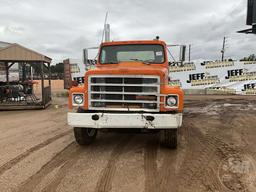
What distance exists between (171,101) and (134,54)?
6.64ft

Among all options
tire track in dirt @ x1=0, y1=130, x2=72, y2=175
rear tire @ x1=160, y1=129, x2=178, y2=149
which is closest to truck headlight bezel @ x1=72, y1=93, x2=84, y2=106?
tire track in dirt @ x1=0, y1=130, x2=72, y2=175

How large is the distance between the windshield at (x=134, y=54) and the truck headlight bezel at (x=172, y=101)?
1631 millimetres

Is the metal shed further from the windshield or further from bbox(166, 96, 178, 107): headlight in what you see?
bbox(166, 96, 178, 107): headlight

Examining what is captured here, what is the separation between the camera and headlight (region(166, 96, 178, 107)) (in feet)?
16.7

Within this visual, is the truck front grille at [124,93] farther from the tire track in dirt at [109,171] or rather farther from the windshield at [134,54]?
the windshield at [134,54]

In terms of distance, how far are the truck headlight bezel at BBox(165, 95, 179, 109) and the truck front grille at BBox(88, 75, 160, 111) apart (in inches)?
6.8

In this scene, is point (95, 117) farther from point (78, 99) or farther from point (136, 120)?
point (136, 120)

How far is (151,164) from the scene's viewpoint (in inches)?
187

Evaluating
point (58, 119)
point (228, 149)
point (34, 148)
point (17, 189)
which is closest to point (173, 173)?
point (228, 149)

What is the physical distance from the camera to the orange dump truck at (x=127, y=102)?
4.98 metres

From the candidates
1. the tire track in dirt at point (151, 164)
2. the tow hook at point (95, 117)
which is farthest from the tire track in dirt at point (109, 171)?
the tow hook at point (95, 117)

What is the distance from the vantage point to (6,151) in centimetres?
558

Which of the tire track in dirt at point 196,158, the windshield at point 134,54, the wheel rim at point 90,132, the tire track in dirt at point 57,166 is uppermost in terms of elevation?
the windshield at point 134,54

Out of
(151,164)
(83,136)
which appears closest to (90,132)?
(83,136)
